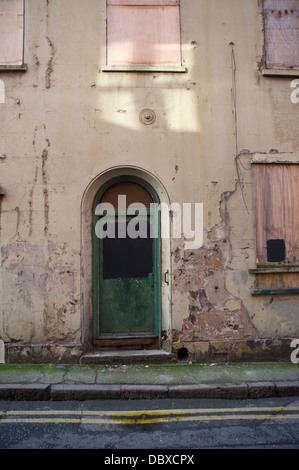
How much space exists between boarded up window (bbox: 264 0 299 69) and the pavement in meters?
5.50

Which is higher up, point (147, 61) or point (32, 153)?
point (147, 61)

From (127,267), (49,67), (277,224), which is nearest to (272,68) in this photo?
(277,224)

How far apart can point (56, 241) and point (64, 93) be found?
265 cm

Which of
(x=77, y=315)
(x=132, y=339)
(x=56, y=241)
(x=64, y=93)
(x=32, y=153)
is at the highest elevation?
(x=64, y=93)

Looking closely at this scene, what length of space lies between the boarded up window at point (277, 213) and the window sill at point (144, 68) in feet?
7.48

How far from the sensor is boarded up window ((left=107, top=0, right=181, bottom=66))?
635cm

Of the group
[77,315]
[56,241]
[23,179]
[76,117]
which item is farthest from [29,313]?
[76,117]

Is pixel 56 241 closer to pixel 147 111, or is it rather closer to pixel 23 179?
pixel 23 179

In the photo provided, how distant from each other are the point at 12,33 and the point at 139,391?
6428 millimetres

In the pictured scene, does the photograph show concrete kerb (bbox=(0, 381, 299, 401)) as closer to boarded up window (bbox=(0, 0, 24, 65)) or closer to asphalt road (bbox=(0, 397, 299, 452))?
asphalt road (bbox=(0, 397, 299, 452))

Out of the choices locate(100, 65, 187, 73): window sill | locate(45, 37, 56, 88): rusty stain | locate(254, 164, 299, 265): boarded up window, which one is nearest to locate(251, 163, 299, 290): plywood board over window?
locate(254, 164, 299, 265): boarded up window

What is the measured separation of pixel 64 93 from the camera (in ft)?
20.4

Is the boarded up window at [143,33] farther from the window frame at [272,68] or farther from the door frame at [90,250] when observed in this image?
the door frame at [90,250]
